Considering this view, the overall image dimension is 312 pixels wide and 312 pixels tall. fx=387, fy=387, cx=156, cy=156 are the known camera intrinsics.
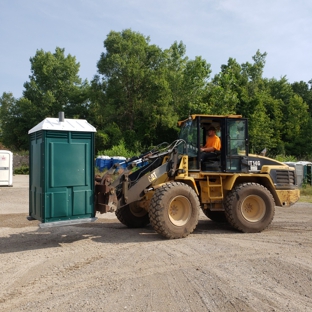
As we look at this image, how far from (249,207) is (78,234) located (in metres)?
4.24

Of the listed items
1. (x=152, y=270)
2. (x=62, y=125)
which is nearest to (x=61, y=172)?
(x=62, y=125)

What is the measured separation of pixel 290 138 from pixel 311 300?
4523cm

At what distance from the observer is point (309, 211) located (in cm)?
1368

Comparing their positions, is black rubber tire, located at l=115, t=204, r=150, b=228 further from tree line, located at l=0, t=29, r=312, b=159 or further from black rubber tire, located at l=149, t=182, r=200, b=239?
tree line, located at l=0, t=29, r=312, b=159

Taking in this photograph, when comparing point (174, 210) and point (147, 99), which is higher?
point (147, 99)

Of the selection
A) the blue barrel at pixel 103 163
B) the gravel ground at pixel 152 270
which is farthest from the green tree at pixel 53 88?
the gravel ground at pixel 152 270

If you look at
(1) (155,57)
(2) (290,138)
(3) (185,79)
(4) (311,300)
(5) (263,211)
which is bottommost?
(4) (311,300)

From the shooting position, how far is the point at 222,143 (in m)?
9.54

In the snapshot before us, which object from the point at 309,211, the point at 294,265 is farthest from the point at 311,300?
the point at 309,211

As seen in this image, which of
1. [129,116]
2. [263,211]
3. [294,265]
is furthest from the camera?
[129,116]

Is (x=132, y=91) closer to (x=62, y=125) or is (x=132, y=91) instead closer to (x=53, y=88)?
(x=53, y=88)

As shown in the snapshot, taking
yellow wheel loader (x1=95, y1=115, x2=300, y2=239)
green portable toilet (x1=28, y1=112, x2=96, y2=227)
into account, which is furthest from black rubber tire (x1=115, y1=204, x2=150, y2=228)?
green portable toilet (x1=28, y1=112, x2=96, y2=227)

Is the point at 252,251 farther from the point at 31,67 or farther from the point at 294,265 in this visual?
the point at 31,67

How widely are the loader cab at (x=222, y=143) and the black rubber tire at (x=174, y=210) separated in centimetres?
96
